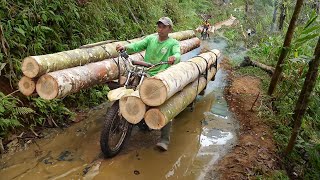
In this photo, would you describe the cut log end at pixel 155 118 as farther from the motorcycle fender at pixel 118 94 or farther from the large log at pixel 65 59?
the large log at pixel 65 59

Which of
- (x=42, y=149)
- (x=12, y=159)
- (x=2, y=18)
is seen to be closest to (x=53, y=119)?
(x=42, y=149)

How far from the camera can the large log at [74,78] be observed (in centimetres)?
511

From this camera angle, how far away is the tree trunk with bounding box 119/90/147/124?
4.96m

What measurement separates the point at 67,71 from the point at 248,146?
3872 millimetres

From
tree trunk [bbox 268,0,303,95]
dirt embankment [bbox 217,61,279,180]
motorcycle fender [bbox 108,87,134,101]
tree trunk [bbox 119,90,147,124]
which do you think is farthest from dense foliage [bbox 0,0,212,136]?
tree trunk [bbox 268,0,303,95]

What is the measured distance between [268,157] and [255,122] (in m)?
1.57

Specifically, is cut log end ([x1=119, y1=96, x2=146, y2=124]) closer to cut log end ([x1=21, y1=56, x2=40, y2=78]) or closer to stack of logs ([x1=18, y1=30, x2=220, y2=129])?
stack of logs ([x1=18, y1=30, x2=220, y2=129])

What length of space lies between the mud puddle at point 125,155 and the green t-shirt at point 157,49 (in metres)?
1.51

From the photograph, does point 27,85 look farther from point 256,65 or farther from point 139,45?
point 256,65

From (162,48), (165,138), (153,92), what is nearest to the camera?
(153,92)

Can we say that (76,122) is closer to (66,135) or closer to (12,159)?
(66,135)

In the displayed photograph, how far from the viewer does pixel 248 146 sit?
638 centimetres

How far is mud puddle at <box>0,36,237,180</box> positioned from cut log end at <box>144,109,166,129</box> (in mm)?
858

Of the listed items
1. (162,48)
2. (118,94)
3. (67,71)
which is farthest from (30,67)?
(162,48)
